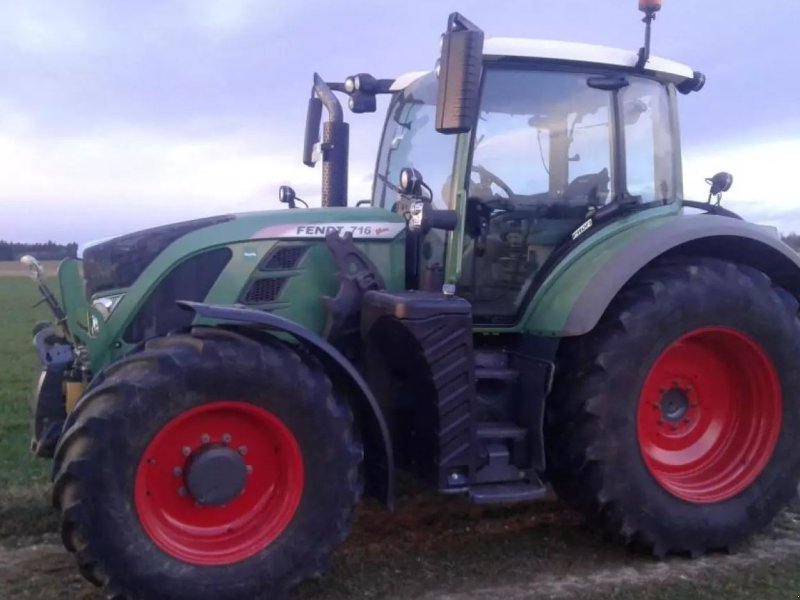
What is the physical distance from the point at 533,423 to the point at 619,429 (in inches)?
16.3

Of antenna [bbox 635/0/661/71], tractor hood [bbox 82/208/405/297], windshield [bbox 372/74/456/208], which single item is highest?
antenna [bbox 635/0/661/71]

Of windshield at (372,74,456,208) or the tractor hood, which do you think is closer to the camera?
the tractor hood

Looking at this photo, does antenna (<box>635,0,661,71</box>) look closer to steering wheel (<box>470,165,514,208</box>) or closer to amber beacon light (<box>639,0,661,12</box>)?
amber beacon light (<box>639,0,661,12</box>)

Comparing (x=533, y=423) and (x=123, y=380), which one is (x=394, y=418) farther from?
(x=123, y=380)

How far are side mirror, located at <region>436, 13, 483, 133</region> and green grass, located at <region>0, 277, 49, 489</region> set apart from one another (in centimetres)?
346

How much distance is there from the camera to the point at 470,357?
4555 millimetres

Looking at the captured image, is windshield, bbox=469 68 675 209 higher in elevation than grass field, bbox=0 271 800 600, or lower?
higher

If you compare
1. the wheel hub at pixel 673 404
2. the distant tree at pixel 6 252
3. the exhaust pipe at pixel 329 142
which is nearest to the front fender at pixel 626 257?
the wheel hub at pixel 673 404

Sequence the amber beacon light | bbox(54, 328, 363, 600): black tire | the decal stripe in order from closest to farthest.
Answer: bbox(54, 328, 363, 600): black tire < the decal stripe < the amber beacon light

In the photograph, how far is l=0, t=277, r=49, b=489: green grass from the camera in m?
6.05

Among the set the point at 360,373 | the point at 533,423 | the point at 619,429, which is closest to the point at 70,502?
the point at 360,373

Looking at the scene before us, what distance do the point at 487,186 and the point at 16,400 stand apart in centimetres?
557

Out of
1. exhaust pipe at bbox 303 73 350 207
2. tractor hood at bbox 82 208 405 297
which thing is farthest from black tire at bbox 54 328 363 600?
exhaust pipe at bbox 303 73 350 207

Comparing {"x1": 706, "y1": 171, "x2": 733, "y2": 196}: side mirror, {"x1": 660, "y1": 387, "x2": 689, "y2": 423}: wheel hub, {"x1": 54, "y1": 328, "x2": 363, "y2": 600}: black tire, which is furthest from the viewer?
{"x1": 706, "y1": 171, "x2": 733, "y2": 196}: side mirror
